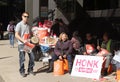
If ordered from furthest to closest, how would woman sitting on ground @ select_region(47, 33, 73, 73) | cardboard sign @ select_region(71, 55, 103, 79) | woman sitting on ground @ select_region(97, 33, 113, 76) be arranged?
woman sitting on ground @ select_region(47, 33, 73, 73)
woman sitting on ground @ select_region(97, 33, 113, 76)
cardboard sign @ select_region(71, 55, 103, 79)

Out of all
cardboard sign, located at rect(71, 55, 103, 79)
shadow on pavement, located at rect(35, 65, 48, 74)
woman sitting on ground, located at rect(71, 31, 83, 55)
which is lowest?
shadow on pavement, located at rect(35, 65, 48, 74)

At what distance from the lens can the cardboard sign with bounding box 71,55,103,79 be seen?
11711 millimetres

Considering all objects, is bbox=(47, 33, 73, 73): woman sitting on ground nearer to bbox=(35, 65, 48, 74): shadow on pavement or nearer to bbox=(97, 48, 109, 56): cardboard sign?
bbox=(97, 48, 109, 56): cardboard sign

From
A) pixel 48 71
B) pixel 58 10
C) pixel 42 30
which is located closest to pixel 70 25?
pixel 58 10

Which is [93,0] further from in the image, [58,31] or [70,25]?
[58,31]

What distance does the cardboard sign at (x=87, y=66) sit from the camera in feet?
38.4

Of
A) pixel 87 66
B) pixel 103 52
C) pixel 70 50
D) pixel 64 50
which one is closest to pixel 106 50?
pixel 103 52

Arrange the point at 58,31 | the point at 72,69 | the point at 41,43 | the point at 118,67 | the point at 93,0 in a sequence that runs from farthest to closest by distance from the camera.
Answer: the point at 93,0 → the point at 58,31 → the point at 41,43 → the point at 72,69 → the point at 118,67

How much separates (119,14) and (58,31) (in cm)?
291

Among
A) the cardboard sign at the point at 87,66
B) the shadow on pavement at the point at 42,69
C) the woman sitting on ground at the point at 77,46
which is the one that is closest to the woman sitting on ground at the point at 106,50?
the cardboard sign at the point at 87,66

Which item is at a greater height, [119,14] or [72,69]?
[119,14]

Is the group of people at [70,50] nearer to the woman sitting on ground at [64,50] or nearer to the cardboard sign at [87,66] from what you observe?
the woman sitting on ground at [64,50]

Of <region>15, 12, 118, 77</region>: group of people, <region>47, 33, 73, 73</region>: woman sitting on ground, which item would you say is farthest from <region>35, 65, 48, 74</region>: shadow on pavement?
<region>47, 33, 73, 73</region>: woman sitting on ground

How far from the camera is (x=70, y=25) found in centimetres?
2364
